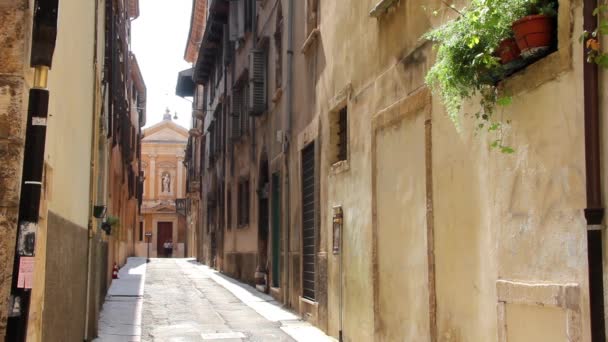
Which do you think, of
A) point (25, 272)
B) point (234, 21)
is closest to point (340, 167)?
point (25, 272)

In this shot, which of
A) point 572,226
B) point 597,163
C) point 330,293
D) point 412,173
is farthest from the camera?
point 330,293

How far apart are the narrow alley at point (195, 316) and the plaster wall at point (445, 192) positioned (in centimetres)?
143

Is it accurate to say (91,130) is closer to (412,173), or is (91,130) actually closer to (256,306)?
(412,173)

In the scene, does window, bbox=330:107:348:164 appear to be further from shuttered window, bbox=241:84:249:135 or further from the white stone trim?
shuttered window, bbox=241:84:249:135

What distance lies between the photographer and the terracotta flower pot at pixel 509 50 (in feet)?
16.0

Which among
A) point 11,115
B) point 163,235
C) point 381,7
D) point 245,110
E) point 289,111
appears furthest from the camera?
point 163,235

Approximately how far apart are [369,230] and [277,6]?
8909 millimetres

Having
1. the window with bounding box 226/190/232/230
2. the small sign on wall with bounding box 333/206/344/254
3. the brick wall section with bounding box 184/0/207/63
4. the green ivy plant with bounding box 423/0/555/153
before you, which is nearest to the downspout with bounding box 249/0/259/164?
the window with bounding box 226/190/232/230

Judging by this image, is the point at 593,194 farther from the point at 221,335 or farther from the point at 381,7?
the point at 221,335

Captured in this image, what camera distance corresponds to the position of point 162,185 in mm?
65500

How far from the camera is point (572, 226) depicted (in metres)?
4.41

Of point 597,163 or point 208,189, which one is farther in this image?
point 208,189

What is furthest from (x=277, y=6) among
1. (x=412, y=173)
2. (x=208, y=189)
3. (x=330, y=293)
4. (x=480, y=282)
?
(x=208, y=189)

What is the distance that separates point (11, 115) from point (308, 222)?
29.7 ft
